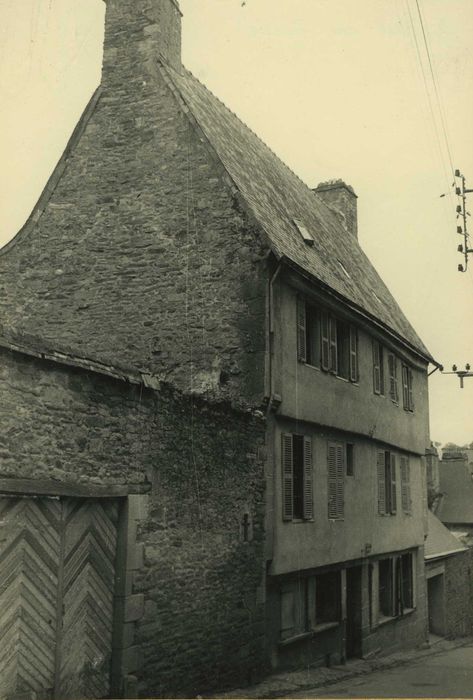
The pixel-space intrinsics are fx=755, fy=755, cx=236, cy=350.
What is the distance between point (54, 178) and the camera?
1434 cm

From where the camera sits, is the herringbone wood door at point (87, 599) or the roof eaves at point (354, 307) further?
the roof eaves at point (354, 307)

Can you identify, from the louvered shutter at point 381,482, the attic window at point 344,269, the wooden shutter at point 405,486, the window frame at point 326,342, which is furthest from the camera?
the wooden shutter at point 405,486

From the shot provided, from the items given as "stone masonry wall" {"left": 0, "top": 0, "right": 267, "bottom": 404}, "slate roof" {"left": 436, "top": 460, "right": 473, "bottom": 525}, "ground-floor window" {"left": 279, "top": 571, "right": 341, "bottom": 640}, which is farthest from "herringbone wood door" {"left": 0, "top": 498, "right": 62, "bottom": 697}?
"slate roof" {"left": 436, "top": 460, "right": 473, "bottom": 525}

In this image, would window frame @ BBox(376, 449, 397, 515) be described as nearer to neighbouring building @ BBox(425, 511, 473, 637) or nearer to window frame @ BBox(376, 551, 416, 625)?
window frame @ BBox(376, 551, 416, 625)

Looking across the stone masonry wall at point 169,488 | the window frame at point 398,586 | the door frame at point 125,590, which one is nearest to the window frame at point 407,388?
the window frame at point 398,586

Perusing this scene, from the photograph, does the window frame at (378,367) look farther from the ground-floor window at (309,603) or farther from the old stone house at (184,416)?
the ground-floor window at (309,603)

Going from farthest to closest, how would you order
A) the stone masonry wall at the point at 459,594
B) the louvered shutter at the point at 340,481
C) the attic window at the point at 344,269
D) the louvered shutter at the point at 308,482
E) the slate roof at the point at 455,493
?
the slate roof at the point at 455,493, the stone masonry wall at the point at 459,594, the attic window at the point at 344,269, the louvered shutter at the point at 340,481, the louvered shutter at the point at 308,482

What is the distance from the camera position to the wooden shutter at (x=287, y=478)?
12.4m

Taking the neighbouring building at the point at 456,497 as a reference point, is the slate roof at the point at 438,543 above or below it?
below

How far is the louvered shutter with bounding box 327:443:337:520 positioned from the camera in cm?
1434

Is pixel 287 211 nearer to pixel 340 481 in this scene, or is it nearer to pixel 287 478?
pixel 340 481

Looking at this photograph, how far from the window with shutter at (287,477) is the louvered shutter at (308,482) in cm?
70

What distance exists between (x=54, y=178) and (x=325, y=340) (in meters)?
5.99

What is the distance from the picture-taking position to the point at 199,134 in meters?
13.3
